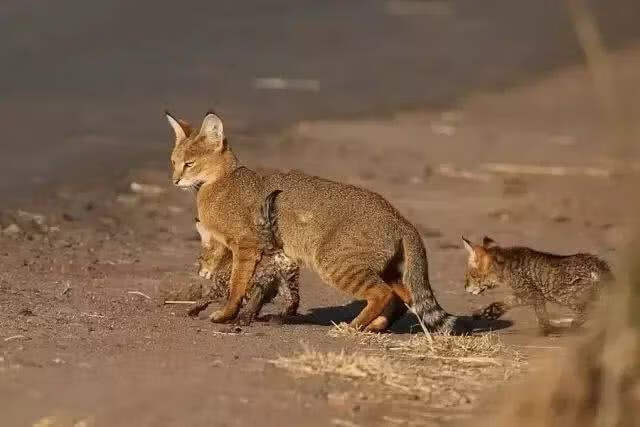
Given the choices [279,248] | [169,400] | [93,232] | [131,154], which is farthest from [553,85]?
[169,400]

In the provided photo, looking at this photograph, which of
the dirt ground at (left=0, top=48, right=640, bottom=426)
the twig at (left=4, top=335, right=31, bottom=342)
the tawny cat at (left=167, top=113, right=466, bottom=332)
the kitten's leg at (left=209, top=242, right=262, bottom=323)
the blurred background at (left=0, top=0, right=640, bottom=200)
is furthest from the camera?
the blurred background at (left=0, top=0, right=640, bottom=200)

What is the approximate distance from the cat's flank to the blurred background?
4714 mm

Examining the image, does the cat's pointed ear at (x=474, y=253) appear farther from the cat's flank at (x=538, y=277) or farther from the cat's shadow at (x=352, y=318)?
the cat's shadow at (x=352, y=318)

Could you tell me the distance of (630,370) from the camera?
5.82 meters

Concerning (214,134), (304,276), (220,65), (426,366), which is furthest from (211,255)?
(220,65)

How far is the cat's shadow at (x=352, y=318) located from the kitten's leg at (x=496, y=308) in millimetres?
37

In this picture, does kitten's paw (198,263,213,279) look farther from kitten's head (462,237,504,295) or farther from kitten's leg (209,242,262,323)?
kitten's head (462,237,504,295)

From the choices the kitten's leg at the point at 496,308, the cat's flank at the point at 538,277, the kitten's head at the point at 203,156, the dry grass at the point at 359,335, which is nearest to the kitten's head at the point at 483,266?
the cat's flank at the point at 538,277

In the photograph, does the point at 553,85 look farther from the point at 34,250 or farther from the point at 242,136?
the point at 34,250

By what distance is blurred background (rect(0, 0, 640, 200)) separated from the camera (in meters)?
16.1

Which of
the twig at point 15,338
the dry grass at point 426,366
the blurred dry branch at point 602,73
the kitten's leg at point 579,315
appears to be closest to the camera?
the blurred dry branch at point 602,73

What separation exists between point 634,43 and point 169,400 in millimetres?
24255

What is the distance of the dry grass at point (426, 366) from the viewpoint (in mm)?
7055

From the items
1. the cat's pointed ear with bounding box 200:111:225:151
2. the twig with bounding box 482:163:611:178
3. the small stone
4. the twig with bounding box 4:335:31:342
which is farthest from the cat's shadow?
the twig with bounding box 482:163:611:178
